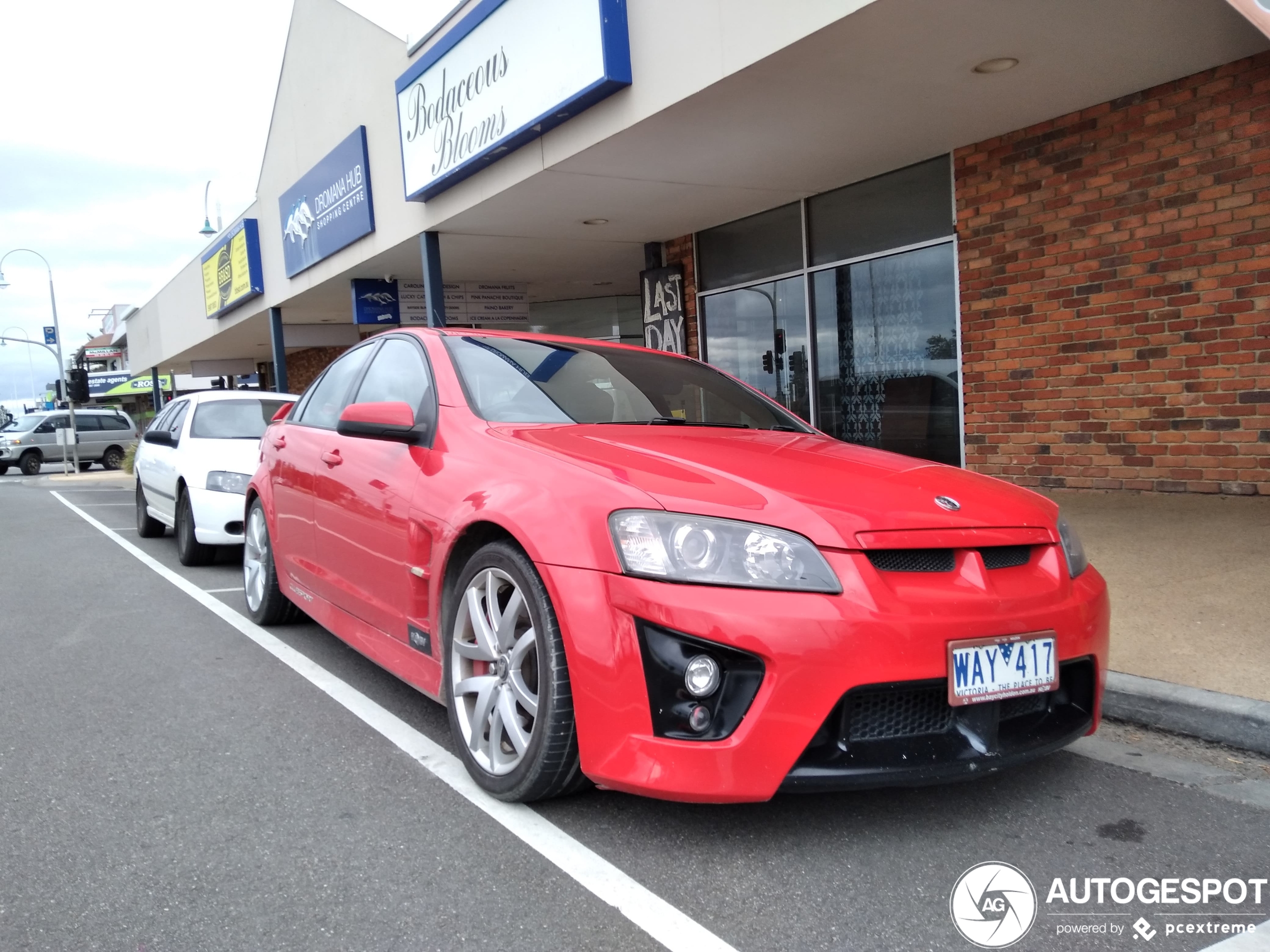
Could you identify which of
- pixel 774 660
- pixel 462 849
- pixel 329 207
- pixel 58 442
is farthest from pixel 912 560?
pixel 58 442

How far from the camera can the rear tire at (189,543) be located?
7.38 metres

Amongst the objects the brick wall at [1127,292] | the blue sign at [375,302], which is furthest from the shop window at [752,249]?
the blue sign at [375,302]

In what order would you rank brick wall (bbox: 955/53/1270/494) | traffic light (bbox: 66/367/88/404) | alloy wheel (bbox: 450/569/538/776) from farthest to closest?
1. traffic light (bbox: 66/367/88/404)
2. brick wall (bbox: 955/53/1270/494)
3. alloy wheel (bbox: 450/569/538/776)

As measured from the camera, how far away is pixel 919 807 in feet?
8.94

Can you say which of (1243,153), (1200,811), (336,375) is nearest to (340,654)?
(336,375)

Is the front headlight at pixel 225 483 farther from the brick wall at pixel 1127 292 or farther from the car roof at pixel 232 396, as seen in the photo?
the brick wall at pixel 1127 292

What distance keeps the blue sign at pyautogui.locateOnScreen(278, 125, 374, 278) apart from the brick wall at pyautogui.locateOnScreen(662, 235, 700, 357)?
3.97 meters

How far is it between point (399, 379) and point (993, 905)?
9.47 feet

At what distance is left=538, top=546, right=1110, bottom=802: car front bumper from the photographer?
227 centimetres

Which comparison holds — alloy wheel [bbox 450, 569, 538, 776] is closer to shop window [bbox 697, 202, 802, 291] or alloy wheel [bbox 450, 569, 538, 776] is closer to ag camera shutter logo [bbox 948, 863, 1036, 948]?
ag camera shutter logo [bbox 948, 863, 1036, 948]

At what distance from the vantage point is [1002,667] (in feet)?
8.04

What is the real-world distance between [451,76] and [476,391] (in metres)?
7.37

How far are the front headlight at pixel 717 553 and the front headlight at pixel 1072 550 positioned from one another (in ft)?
3.00

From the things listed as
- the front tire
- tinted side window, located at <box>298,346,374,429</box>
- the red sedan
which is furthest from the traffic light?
the front tire
